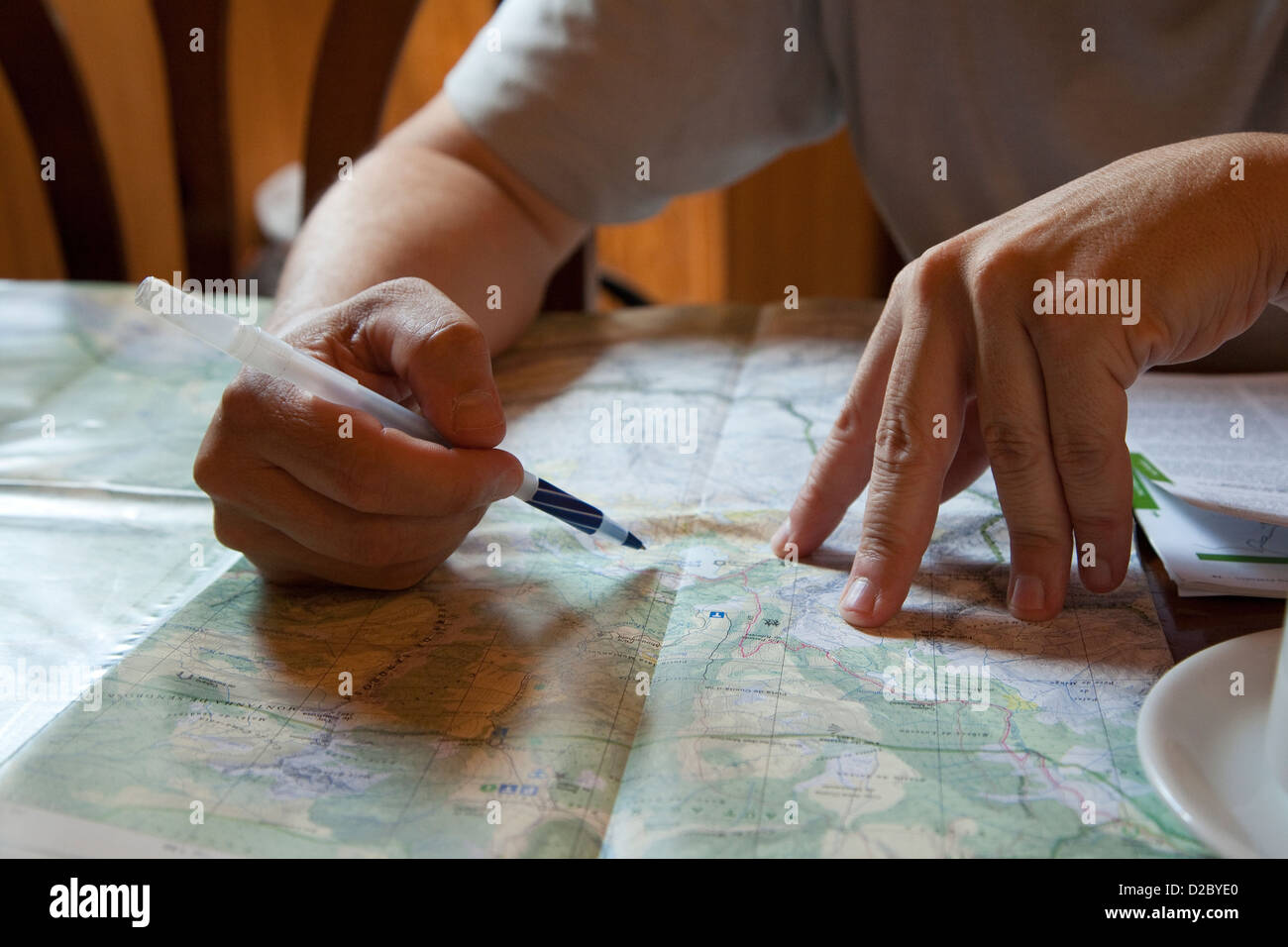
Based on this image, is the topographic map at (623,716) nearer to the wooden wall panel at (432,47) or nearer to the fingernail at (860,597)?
the fingernail at (860,597)

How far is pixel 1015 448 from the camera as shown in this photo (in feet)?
1.73

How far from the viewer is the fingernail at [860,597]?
20.6 inches

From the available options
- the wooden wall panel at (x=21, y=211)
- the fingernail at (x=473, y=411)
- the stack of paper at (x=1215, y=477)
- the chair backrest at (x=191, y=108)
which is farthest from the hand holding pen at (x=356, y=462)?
the wooden wall panel at (x=21, y=211)

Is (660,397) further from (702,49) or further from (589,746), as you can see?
(589,746)

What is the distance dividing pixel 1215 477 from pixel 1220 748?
0.30 meters

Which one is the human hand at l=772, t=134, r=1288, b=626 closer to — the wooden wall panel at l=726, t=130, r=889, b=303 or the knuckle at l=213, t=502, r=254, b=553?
the knuckle at l=213, t=502, r=254, b=553

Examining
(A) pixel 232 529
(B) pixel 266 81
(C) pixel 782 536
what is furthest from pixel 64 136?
(B) pixel 266 81

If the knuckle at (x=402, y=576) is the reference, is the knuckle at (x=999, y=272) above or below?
above

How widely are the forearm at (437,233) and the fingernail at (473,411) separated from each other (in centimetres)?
24

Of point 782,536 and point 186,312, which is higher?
point 186,312

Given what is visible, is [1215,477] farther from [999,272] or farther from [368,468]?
[368,468]

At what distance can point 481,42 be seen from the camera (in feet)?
3.07

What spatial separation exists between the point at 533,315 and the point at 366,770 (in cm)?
64
